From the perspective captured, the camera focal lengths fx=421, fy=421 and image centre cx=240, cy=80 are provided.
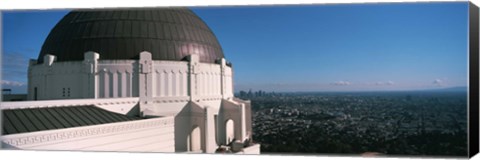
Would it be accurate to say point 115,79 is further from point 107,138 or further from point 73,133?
point 73,133

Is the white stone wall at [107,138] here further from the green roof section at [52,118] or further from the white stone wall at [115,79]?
the white stone wall at [115,79]

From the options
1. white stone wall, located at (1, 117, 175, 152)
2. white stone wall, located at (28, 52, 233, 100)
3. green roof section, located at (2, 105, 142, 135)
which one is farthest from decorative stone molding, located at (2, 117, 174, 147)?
white stone wall, located at (28, 52, 233, 100)

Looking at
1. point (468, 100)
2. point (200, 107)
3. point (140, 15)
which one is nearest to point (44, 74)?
point (140, 15)

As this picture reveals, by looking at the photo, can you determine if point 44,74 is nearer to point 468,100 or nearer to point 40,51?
point 40,51

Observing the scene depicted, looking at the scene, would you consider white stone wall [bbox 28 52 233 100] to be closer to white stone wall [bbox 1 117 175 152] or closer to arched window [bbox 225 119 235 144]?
arched window [bbox 225 119 235 144]

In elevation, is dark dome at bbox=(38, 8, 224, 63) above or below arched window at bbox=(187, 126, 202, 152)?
above

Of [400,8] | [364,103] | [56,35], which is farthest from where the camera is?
[56,35]

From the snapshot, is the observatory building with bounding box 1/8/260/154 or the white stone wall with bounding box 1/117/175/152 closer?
the white stone wall with bounding box 1/117/175/152

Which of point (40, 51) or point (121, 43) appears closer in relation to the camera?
point (121, 43)
